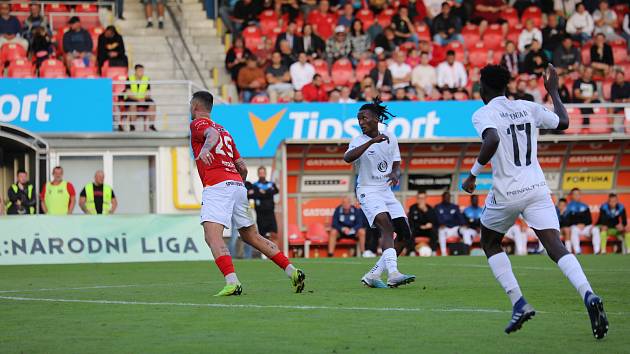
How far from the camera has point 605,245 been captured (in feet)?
91.3

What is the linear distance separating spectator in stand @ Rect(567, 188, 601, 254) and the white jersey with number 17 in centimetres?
1859

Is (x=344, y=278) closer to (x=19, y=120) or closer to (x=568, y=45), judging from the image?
(x=19, y=120)

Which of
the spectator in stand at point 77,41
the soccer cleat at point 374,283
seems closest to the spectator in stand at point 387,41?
the spectator in stand at point 77,41

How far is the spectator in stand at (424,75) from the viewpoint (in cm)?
2948

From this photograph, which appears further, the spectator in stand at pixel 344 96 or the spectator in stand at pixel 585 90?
the spectator in stand at pixel 585 90

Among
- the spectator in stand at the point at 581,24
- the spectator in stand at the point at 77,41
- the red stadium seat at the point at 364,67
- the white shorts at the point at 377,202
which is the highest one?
the spectator in stand at the point at 581,24

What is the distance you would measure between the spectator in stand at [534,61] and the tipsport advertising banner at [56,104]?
35.2ft

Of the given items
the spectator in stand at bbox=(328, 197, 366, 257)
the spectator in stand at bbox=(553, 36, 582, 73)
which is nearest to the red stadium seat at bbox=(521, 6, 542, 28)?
the spectator in stand at bbox=(553, 36, 582, 73)

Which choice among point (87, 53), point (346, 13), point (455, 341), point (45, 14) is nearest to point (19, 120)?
point (87, 53)

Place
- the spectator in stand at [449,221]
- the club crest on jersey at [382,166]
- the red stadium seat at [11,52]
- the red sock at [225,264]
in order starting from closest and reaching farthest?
the red sock at [225,264], the club crest on jersey at [382,166], the spectator in stand at [449,221], the red stadium seat at [11,52]

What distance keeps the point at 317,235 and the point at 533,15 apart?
418 inches

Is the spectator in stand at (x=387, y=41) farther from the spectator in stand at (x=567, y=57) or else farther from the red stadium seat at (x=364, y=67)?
the spectator in stand at (x=567, y=57)

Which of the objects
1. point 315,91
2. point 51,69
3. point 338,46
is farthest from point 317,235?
point 51,69

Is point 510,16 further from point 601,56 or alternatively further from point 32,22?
point 32,22
